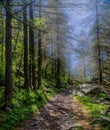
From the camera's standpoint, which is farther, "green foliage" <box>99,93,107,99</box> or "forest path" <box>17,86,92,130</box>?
"green foliage" <box>99,93,107,99</box>

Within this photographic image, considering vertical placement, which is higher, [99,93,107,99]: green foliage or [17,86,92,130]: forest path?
[17,86,92,130]: forest path

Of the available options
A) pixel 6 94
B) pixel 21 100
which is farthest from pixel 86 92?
pixel 6 94

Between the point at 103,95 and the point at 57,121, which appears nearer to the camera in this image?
the point at 57,121

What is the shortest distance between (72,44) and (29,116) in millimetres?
17948

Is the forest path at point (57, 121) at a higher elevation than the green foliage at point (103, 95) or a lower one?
higher

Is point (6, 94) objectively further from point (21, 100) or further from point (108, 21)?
point (108, 21)

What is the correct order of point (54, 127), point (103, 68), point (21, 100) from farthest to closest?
1. point (103, 68)
2. point (21, 100)
3. point (54, 127)

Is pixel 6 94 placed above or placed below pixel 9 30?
below

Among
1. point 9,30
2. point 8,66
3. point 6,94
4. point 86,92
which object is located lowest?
point 86,92

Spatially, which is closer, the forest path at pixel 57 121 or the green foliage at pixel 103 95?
the forest path at pixel 57 121

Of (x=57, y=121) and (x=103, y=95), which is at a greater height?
(x=57, y=121)

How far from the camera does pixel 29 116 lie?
10.5 metres

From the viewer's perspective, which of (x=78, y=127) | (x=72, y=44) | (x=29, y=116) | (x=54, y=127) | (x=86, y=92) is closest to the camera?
(x=78, y=127)

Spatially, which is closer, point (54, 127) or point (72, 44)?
point (54, 127)
